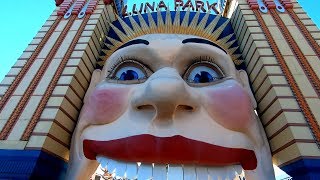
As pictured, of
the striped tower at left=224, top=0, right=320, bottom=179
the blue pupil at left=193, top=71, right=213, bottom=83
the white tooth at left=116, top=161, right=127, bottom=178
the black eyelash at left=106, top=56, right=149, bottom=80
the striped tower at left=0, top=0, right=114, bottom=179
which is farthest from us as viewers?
the black eyelash at left=106, top=56, right=149, bottom=80

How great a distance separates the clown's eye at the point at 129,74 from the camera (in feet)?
10.9

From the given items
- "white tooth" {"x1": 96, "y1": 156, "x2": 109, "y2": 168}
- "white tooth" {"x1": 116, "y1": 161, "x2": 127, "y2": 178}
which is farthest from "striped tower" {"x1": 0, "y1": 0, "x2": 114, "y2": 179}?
"white tooth" {"x1": 116, "y1": 161, "x2": 127, "y2": 178}

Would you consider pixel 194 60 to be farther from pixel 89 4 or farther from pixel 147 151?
pixel 89 4

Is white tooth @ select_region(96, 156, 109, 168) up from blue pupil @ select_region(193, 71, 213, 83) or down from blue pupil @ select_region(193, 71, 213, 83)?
down

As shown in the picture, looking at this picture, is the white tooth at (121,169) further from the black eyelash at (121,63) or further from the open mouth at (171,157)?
the black eyelash at (121,63)

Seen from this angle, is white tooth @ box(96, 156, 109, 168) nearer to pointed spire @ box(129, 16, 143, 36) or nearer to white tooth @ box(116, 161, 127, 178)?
white tooth @ box(116, 161, 127, 178)

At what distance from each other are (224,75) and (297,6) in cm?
297

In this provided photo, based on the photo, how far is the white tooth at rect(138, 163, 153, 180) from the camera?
2490 mm

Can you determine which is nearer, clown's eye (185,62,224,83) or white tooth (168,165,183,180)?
white tooth (168,165,183,180)

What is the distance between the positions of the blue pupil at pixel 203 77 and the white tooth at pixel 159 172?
1.21m

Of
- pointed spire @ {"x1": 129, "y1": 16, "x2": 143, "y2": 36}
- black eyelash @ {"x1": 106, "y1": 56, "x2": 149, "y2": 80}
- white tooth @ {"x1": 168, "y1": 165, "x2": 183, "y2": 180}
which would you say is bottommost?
white tooth @ {"x1": 168, "y1": 165, "x2": 183, "y2": 180}

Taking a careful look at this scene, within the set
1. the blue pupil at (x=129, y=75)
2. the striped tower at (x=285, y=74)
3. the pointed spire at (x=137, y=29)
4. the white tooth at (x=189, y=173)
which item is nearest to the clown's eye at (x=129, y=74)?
the blue pupil at (x=129, y=75)

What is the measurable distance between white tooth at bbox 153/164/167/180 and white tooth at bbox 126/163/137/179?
0.20 m

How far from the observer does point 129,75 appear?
3369 millimetres
